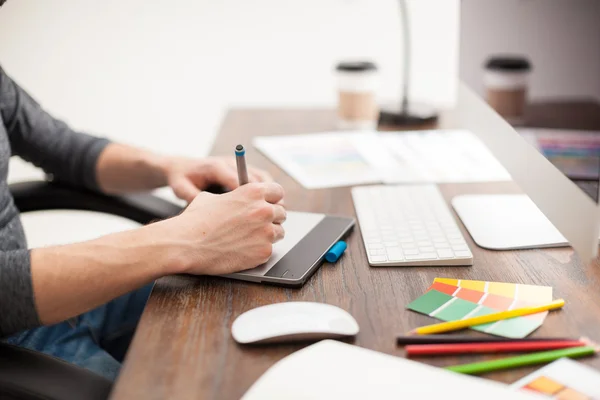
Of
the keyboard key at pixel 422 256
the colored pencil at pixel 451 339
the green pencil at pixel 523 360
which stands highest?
the green pencil at pixel 523 360

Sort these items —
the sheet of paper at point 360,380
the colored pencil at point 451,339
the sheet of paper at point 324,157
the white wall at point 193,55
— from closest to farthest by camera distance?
1. the sheet of paper at point 360,380
2. the colored pencil at point 451,339
3. the sheet of paper at point 324,157
4. the white wall at point 193,55

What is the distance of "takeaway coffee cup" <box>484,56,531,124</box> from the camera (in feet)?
2.76

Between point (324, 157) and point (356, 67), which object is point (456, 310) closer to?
point (324, 157)

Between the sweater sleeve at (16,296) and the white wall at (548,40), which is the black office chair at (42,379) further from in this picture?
the white wall at (548,40)

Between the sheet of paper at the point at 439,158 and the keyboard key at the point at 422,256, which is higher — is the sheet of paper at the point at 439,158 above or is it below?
below

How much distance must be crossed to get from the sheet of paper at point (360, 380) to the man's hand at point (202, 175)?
525mm

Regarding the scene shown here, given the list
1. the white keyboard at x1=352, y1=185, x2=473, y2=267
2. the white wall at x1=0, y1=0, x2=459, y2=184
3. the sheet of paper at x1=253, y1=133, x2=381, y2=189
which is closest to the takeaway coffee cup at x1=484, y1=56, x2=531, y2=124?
the white keyboard at x1=352, y1=185, x2=473, y2=267

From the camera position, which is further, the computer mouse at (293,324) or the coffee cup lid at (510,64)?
the coffee cup lid at (510,64)

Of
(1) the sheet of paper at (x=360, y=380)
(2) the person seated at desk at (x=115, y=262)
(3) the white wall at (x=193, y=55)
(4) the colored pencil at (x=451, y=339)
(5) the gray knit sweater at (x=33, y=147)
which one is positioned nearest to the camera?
(1) the sheet of paper at (x=360, y=380)

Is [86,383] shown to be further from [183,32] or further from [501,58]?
[183,32]

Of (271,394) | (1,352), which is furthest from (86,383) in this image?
(271,394)

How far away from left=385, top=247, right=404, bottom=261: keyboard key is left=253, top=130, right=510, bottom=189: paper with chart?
31 cm

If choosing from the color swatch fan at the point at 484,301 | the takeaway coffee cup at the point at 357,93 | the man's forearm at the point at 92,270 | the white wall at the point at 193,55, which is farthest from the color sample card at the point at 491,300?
the white wall at the point at 193,55

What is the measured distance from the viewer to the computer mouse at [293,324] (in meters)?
0.60
